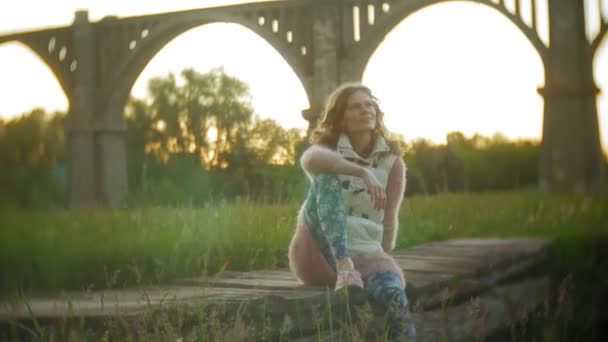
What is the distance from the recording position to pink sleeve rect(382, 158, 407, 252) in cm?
203

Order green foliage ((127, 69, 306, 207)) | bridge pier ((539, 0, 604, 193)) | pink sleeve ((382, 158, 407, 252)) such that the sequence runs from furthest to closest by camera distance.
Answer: bridge pier ((539, 0, 604, 193))
green foliage ((127, 69, 306, 207))
pink sleeve ((382, 158, 407, 252))

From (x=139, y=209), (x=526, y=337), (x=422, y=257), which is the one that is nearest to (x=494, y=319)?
(x=526, y=337)

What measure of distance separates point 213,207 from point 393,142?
1111 millimetres

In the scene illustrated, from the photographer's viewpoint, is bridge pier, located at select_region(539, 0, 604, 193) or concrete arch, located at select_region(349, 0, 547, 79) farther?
concrete arch, located at select_region(349, 0, 547, 79)

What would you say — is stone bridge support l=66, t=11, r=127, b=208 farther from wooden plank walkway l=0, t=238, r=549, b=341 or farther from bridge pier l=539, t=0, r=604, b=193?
wooden plank walkway l=0, t=238, r=549, b=341

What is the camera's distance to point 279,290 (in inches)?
83.6

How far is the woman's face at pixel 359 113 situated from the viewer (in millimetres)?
1920

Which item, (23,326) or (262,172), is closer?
(23,326)

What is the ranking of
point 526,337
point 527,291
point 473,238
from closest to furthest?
point 526,337
point 527,291
point 473,238

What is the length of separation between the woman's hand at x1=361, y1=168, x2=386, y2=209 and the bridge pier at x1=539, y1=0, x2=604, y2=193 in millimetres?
4690

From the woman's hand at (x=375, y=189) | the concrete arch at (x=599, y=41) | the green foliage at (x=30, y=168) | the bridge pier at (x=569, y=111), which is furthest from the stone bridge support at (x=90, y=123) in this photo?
the green foliage at (x=30, y=168)

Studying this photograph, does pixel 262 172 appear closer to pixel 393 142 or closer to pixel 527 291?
pixel 393 142

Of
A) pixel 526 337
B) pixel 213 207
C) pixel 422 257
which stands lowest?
pixel 526 337

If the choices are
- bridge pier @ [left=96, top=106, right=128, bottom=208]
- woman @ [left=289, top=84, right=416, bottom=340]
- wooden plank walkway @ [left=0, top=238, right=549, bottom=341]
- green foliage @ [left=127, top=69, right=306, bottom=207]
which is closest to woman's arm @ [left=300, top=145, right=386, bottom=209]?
woman @ [left=289, top=84, right=416, bottom=340]
